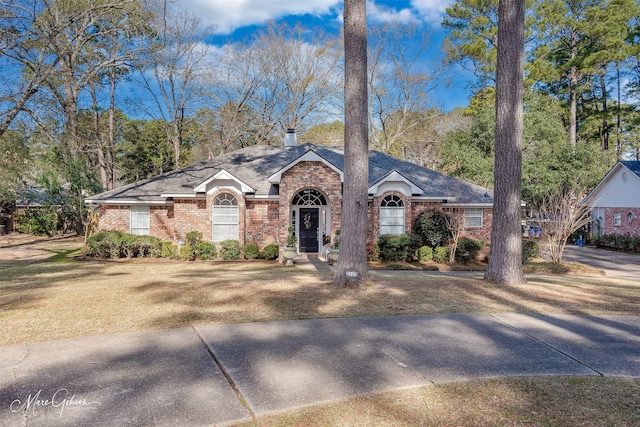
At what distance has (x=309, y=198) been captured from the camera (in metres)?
18.2

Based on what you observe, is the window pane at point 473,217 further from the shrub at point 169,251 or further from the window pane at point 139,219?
the window pane at point 139,219

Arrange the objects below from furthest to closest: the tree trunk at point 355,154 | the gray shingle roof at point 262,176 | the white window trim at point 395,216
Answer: the gray shingle roof at point 262,176
the white window trim at point 395,216
the tree trunk at point 355,154

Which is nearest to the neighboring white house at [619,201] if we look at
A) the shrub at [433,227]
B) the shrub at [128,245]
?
the shrub at [433,227]

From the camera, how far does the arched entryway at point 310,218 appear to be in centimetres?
1814

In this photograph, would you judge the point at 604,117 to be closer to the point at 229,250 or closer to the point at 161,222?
the point at 229,250

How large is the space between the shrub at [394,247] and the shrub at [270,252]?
178 inches

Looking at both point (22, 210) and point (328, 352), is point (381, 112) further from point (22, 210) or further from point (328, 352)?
point (328, 352)

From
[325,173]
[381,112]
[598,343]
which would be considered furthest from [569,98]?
[598,343]

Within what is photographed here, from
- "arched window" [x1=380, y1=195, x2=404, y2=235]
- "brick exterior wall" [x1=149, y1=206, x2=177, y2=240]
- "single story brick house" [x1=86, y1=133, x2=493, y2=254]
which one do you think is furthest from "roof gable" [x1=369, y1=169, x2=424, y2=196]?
"brick exterior wall" [x1=149, y1=206, x2=177, y2=240]

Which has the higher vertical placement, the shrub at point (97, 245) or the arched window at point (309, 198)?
the arched window at point (309, 198)

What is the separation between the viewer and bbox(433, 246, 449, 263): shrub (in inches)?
Result: 676

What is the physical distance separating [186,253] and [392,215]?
9.23 meters

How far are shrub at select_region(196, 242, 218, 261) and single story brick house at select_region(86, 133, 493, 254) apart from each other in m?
0.83

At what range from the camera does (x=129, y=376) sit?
3977 millimetres
